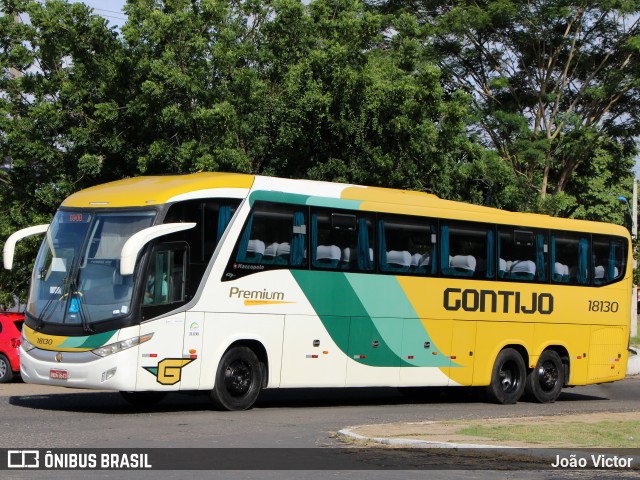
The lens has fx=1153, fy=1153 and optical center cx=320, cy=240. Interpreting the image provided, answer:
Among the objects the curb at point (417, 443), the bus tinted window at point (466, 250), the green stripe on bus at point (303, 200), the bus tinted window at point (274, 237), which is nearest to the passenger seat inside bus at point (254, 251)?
the bus tinted window at point (274, 237)

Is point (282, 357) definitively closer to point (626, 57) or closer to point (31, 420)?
point (31, 420)

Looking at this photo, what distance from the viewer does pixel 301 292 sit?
61.6ft

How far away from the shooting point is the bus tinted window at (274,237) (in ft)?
58.8

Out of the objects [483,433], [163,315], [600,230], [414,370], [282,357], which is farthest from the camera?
[600,230]

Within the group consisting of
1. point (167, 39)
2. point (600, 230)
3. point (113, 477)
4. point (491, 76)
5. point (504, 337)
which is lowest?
point (113, 477)

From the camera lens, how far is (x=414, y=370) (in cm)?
2080

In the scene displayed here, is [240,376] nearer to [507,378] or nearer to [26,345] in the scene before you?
[26,345]

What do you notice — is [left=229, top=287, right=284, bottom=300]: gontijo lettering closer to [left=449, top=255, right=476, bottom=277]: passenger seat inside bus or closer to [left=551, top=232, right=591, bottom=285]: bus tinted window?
[left=449, top=255, right=476, bottom=277]: passenger seat inside bus

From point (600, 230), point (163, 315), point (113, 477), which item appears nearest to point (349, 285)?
point (163, 315)

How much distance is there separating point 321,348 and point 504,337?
4.93m

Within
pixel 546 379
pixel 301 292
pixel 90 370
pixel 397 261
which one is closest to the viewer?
pixel 90 370

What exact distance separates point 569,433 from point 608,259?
10.9 meters

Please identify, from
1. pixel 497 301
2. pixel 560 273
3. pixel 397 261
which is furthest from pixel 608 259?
pixel 397 261

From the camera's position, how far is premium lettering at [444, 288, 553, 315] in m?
21.5
